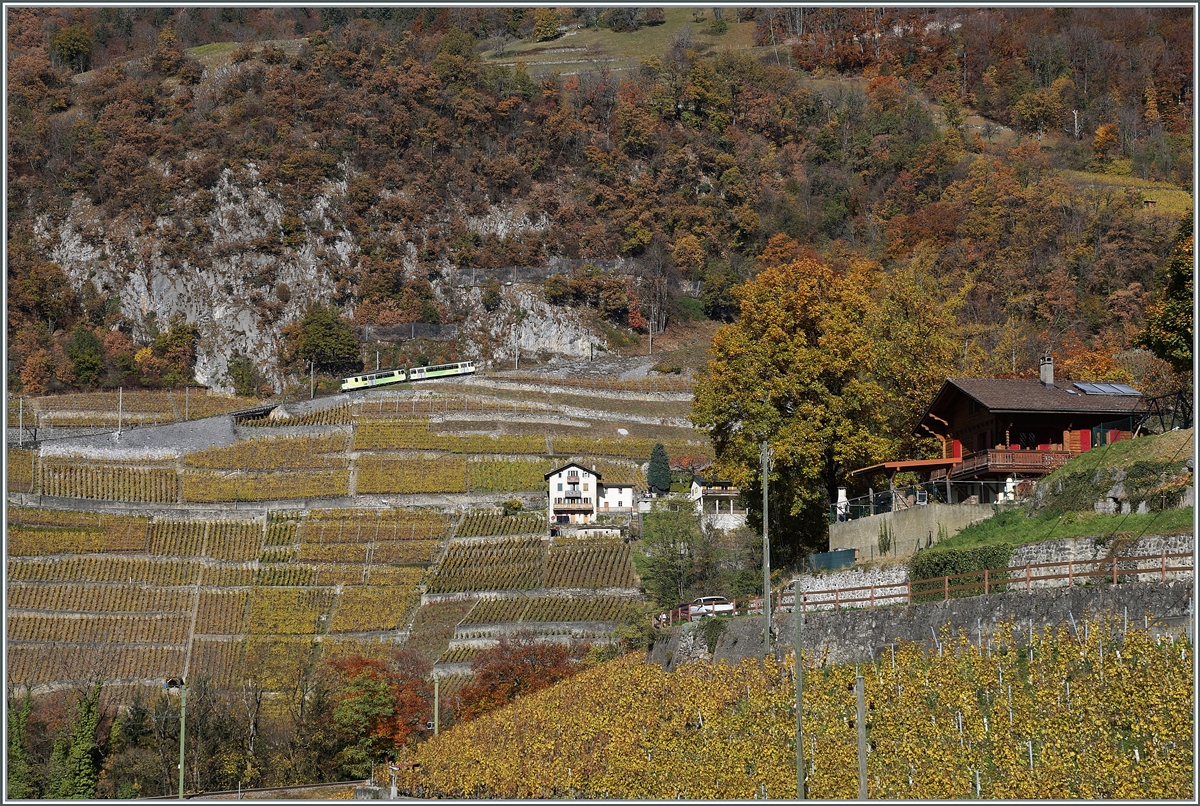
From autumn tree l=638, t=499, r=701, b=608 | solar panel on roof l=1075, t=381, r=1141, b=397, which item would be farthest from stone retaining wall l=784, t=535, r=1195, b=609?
autumn tree l=638, t=499, r=701, b=608

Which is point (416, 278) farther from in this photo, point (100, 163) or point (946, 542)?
point (946, 542)

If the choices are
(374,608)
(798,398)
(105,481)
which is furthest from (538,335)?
(798,398)

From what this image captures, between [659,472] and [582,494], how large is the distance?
654cm

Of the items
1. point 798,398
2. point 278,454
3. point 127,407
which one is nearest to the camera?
point 798,398

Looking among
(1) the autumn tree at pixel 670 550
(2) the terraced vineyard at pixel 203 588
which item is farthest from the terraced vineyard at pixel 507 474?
(1) the autumn tree at pixel 670 550

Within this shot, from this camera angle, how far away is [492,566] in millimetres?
81312

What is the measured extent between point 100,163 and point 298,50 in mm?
32060

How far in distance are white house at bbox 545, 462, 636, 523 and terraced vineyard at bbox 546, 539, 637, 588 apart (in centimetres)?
486

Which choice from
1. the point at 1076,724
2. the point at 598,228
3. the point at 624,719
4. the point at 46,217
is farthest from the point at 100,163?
the point at 1076,724

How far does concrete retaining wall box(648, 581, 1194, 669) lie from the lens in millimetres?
30375

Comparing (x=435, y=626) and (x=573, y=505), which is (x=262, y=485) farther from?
(x=435, y=626)

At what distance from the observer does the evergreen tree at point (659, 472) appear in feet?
312

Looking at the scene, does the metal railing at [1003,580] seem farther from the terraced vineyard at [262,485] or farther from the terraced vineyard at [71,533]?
the terraced vineyard at [71,533]

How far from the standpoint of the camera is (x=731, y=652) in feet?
147
